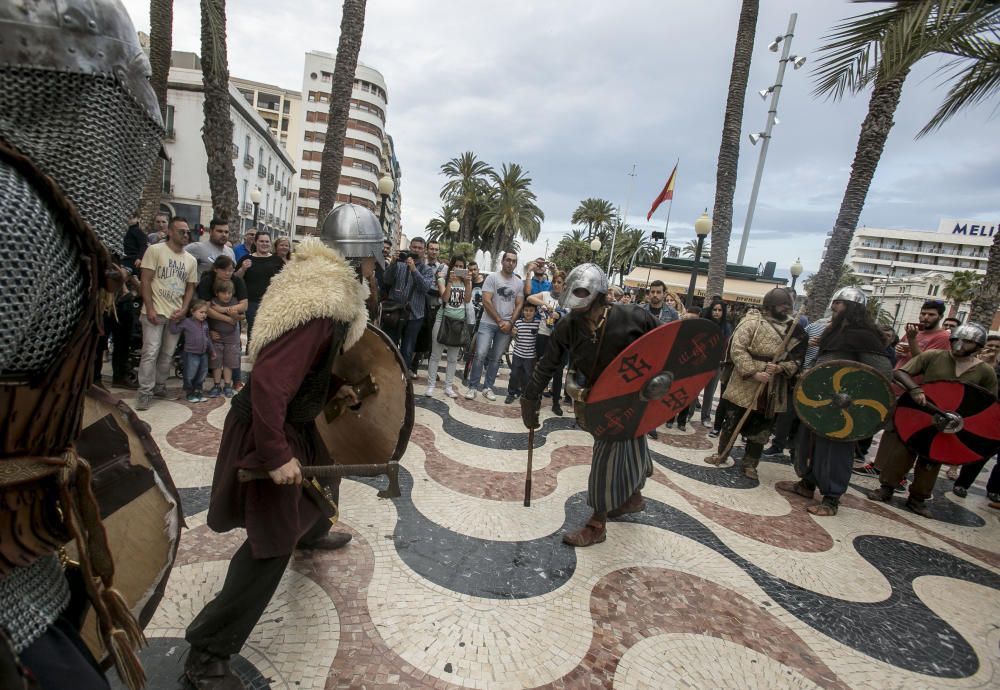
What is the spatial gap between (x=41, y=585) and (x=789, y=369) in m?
4.78

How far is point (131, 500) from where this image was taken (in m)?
1.08

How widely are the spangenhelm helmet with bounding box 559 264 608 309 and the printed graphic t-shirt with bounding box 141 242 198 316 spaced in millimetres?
3726

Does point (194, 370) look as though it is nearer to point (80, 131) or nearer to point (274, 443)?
point (274, 443)

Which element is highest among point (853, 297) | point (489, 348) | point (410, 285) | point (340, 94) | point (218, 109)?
point (340, 94)

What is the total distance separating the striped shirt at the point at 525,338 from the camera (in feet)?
19.7

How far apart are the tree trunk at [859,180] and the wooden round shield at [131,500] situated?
28.0ft

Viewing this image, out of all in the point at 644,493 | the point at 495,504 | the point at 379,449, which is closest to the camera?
the point at 379,449

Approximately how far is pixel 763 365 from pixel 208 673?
4.41 metres

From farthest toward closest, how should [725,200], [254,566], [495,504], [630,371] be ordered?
[725,200], [495,504], [630,371], [254,566]

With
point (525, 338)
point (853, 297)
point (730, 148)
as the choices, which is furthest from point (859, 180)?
point (525, 338)

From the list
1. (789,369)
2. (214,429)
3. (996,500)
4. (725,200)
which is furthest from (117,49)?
(725,200)

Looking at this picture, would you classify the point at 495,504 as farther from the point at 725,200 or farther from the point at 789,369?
the point at 725,200

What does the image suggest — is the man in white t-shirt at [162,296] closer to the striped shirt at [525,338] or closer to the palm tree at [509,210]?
the striped shirt at [525,338]

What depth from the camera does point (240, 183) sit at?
2858 centimetres
